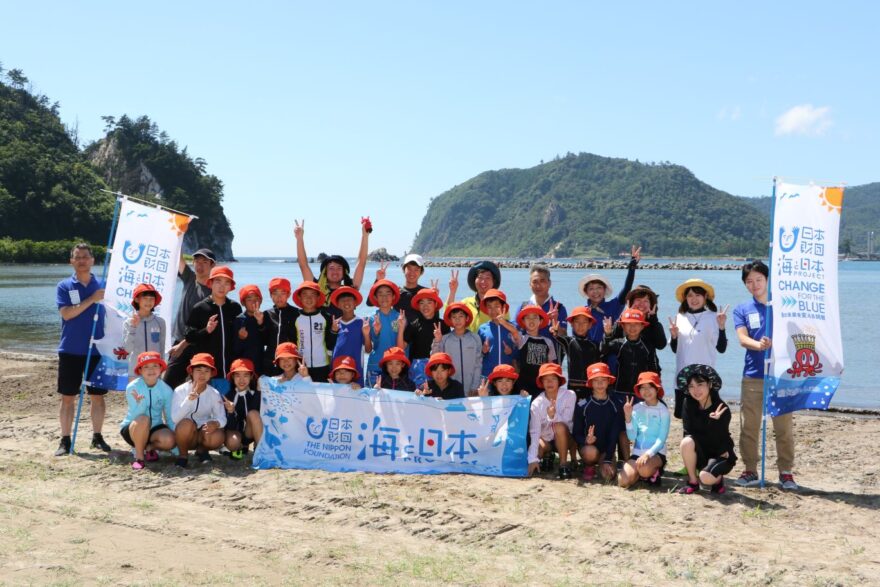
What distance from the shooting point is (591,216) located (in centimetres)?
19775

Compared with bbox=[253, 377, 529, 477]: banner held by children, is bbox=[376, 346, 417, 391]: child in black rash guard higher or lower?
higher

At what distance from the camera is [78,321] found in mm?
7926

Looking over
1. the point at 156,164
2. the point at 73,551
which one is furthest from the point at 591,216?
the point at 73,551

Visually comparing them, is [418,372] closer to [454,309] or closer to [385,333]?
[385,333]

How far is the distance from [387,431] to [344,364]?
80 cm

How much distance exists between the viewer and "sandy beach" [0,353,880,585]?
4.84 metres

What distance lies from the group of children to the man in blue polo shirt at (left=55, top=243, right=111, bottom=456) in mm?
508

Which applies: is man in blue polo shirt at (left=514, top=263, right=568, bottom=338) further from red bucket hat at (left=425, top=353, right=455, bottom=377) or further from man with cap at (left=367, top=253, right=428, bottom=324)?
man with cap at (left=367, top=253, right=428, bottom=324)

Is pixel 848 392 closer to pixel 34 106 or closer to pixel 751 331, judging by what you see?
pixel 751 331

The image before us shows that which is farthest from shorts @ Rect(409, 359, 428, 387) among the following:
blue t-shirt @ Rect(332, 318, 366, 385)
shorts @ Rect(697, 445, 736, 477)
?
shorts @ Rect(697, 445, 736, 477)

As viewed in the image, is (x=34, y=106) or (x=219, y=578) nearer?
(x=219, y=578)

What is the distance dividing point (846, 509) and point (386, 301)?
4.57m

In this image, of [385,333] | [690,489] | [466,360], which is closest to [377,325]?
[385,333]

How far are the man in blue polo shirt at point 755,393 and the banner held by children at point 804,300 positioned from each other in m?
0.16
